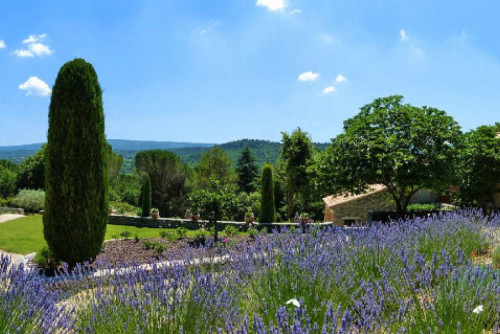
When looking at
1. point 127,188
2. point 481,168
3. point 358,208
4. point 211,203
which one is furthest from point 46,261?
point 127,188

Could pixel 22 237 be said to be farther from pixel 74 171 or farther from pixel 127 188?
pixel 127 188

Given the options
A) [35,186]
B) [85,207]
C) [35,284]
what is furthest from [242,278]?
[35,186]

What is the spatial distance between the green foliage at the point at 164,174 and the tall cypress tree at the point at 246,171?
28.2 feet

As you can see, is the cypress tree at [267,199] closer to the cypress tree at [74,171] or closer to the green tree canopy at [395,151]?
the green tree canopy at [395,151]

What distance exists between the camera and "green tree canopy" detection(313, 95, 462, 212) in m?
11.7

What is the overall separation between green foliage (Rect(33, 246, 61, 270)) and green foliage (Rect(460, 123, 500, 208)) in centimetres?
1253

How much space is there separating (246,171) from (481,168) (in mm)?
26136

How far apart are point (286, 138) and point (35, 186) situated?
16372 millimetres

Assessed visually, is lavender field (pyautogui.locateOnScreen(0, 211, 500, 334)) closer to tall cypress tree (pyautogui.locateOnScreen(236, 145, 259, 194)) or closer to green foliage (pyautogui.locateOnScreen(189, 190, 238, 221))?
green foliage (pyautogui.locateOnScreen(189, 190, 238, 221))

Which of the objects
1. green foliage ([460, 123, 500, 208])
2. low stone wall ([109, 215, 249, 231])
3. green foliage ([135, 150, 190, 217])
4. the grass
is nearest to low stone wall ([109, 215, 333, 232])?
low stone wall ([109, 215, 249, 231])

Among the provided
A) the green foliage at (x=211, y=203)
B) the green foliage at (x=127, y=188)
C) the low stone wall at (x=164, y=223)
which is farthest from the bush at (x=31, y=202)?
the green foliage at (x=211, y=203)

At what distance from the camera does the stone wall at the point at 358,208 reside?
1994 cm

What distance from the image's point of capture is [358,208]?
20156 millimetres

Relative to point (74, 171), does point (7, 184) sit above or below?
below
